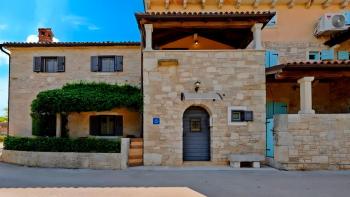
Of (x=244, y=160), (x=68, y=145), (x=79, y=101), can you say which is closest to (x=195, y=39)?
(x=79, y=101)

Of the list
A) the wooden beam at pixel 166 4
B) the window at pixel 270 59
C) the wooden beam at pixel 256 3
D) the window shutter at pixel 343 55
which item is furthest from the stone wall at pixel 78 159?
the window shutter at pixel 343 55

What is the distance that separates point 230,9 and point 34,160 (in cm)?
1167

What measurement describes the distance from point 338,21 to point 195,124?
872cm

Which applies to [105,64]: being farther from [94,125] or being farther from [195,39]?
[195,39]

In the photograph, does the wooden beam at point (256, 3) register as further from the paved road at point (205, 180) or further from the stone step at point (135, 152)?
the stone step at point (135, 152)

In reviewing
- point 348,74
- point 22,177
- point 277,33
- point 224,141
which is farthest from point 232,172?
point 277,33

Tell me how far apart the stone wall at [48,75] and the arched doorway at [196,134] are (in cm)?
457

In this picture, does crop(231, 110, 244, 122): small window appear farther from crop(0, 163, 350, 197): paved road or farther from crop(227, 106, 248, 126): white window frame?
crop(0, 163, 350, 197): paved road

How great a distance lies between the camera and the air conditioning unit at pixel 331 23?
47.1ft

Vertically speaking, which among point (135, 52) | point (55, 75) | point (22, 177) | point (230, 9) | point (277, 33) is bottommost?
point (22, 177)

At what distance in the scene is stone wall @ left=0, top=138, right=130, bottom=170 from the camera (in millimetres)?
10969

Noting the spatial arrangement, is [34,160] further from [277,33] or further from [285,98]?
[277,33]

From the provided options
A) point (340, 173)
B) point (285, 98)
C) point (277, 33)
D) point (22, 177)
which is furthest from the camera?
point (277, 33)

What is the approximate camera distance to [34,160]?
38.6 feet
